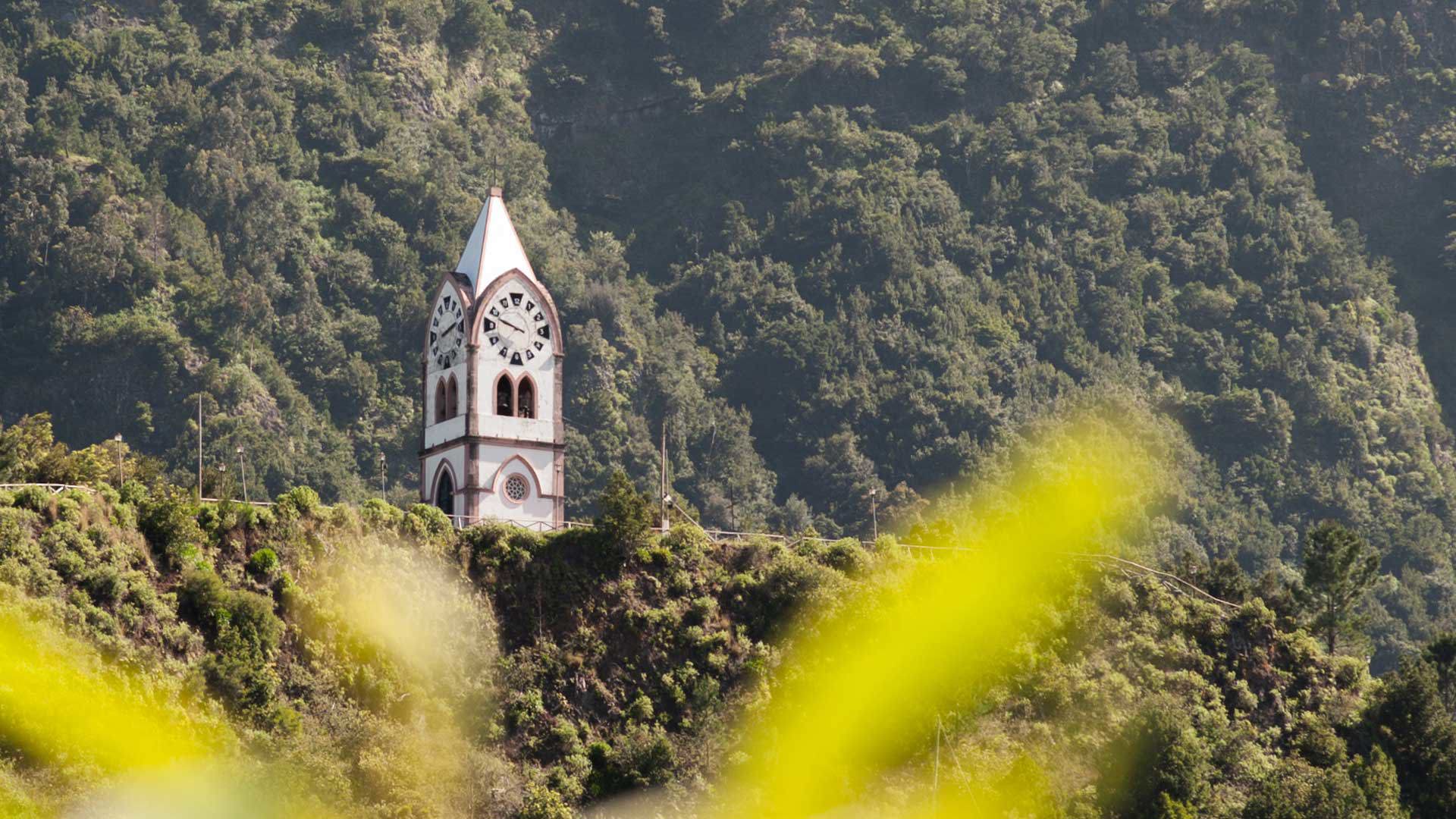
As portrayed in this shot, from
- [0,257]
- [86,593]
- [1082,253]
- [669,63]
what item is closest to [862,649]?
[86,593]

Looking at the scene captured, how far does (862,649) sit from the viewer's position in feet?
250

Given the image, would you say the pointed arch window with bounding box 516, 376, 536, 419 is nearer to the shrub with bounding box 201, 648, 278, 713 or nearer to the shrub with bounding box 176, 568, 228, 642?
the shrub with bounding box 176, 568, 228, 642

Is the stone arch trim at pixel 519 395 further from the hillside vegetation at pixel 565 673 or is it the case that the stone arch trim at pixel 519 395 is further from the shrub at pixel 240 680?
the shrub at pixel 240 680

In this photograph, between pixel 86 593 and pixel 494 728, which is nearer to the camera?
pixel 86 593

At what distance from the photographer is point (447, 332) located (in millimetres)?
78750

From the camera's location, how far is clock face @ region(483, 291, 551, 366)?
253 ft

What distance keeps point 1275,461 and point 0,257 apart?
73.1 m

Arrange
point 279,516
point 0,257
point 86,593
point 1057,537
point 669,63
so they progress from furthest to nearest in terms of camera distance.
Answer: point 669,63 → point 0,257 → point 1057,537 → point 279,516 → point 86,593

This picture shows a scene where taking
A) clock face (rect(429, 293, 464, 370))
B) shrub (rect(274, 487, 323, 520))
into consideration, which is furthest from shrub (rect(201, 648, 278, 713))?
clock face (rect(429, 293, 464, 370))

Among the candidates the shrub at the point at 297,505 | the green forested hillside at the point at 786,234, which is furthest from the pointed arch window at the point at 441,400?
the green forested hillside at the point at 786,234

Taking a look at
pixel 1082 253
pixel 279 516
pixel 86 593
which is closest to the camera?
pixel 86 593

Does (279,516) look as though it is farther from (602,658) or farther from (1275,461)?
(1275,461)

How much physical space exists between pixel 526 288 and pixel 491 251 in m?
2.02

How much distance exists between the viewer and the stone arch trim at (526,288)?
77062 mm
